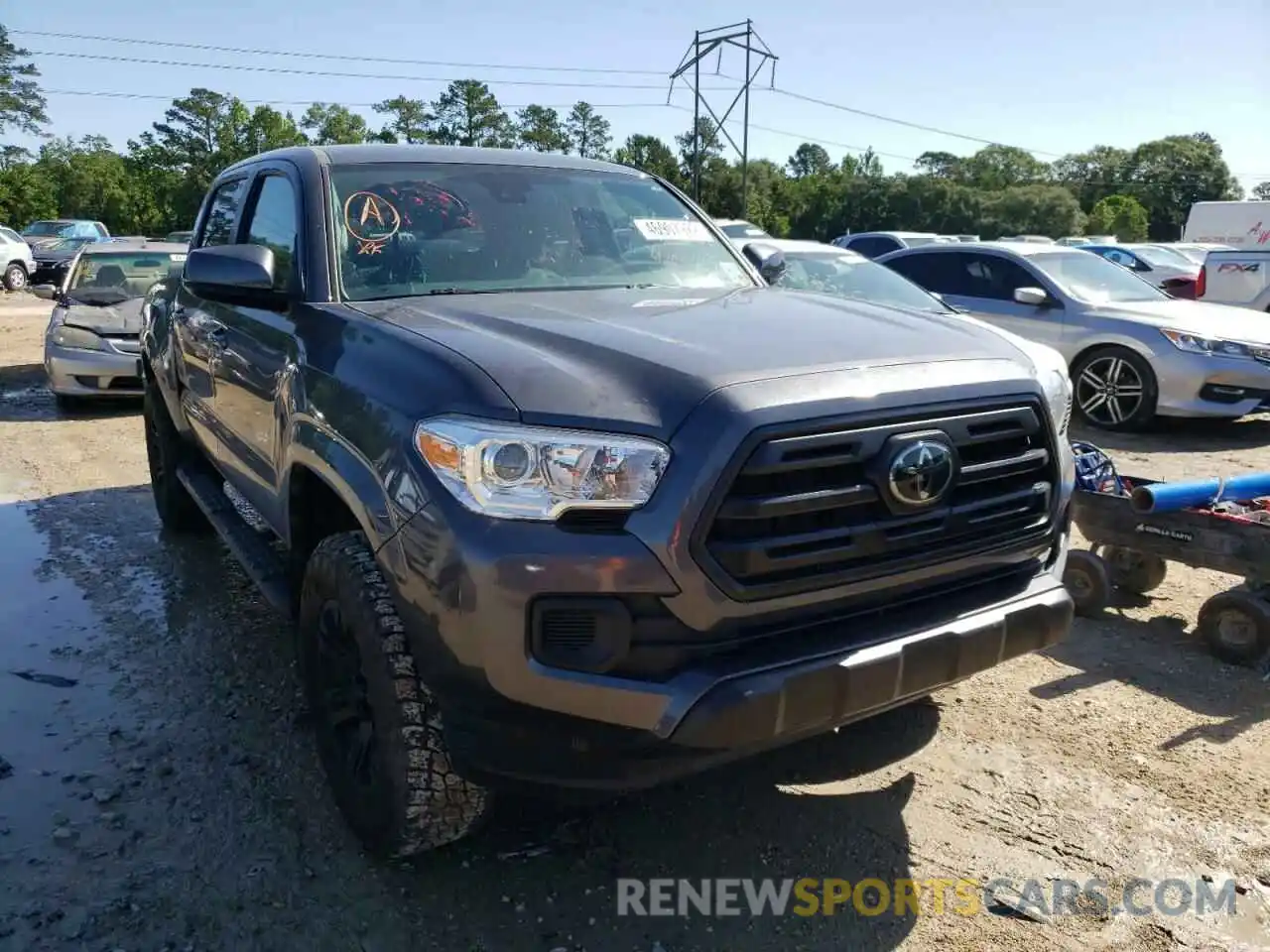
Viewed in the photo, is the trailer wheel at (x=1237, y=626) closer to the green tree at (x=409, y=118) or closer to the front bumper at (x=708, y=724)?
the front bumper at (x=708, y=724)

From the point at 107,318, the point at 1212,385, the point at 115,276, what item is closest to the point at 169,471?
the point at 107,318

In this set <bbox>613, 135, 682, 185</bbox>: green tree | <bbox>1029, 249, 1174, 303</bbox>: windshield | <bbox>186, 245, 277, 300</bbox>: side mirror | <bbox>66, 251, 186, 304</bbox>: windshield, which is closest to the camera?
<bbox>186, 245, 277, 300</bbox>: side mirror

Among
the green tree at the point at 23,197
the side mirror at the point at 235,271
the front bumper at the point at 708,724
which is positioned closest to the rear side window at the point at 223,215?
the side mirror at the point at 235,271

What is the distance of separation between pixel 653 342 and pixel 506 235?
1.18 meters

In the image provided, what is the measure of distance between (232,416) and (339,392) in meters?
1.39

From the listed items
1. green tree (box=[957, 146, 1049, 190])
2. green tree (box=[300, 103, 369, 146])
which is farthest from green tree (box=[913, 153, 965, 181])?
green tree (box=[300, 103, 369, 146])

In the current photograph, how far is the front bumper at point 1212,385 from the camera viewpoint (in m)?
7.99

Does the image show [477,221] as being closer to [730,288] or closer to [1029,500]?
[730,288]

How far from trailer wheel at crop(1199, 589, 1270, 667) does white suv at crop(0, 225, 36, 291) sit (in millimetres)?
28389

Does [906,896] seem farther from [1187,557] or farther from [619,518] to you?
[1187,557]

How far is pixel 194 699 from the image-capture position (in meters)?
3.67

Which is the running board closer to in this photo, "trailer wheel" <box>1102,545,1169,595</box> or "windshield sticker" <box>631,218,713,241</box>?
"windshield sticker" <box>631,218,713,241</box>

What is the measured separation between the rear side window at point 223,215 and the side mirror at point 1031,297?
6.77 meters

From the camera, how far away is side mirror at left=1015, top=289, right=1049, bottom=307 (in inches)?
344
